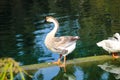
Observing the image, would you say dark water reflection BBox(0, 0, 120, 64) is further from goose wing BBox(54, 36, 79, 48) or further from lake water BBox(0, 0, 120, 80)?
goose wing BBox(54, 36, 79, 48)

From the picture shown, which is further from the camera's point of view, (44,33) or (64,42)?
(44,33)

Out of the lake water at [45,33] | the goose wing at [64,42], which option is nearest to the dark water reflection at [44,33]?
the lake water at [45,33]

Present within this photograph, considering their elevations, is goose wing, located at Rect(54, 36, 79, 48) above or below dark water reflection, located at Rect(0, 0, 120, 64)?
above

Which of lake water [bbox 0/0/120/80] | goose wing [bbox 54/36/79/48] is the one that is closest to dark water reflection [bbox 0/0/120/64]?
lake water [bbox 0/0/120/80]

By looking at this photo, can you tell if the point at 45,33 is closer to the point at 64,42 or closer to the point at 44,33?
the point at 44,33

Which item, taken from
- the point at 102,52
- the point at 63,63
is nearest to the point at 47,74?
the point at 63,63

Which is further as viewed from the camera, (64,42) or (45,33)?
(45,33)

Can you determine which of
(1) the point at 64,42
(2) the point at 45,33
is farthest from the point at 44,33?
(1) the point at 64,42

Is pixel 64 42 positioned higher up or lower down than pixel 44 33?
higher up

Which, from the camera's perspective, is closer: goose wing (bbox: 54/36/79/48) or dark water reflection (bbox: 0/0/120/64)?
goose wing (bbox: 54/36/79/48)

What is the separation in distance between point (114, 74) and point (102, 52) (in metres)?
3.14

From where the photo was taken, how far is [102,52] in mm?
9383

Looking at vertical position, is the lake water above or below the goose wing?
below

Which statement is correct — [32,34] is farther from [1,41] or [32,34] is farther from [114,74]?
[114,74]
